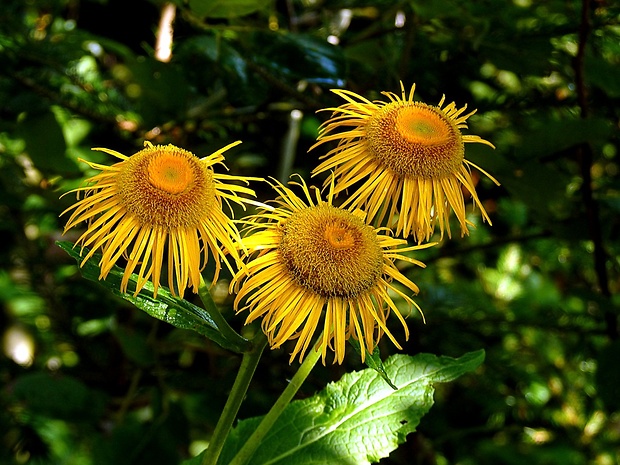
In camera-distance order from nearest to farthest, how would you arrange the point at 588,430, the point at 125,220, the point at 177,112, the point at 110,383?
the point at 125,220 < the point at 177,112 < the point at 110,383 < the point at 588,430

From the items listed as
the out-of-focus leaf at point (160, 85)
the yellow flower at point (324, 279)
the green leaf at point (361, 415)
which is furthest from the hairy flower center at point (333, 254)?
the out-of-focus leaf at point (160, 85)

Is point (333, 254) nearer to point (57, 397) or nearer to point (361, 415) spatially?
point (361, 415)

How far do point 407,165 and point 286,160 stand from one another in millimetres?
629

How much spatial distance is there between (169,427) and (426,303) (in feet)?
1.47

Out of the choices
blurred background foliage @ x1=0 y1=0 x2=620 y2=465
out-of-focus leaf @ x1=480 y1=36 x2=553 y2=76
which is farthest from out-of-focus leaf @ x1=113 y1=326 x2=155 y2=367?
out-of-focus leaf @ x1=480 y1=36 x2=553 y2=76

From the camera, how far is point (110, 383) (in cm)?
123

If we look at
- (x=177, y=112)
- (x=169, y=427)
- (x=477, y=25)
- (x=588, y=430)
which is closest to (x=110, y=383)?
(x=169, y=427)

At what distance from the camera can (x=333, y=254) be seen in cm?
53

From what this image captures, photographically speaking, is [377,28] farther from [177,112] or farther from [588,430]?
[588,430]

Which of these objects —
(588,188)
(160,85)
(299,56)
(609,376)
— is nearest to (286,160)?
(160,85)

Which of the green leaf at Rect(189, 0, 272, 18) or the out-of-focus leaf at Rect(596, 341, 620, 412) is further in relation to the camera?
the out-of-focus leaf at Rect(596, 341, 620, 412)

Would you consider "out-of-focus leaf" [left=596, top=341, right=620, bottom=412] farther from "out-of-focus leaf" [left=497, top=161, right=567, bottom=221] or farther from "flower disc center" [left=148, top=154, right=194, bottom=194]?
"flower disc center" [left=148, top=154, right=194, bottom=194]

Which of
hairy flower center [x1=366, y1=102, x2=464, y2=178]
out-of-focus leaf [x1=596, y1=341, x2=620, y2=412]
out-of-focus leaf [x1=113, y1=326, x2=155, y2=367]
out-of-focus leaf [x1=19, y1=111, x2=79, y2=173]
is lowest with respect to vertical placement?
out-of-focus leaf [x1=113, y1=326, x2=155, y2=367]

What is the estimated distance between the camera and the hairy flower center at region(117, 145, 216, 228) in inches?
20.8
